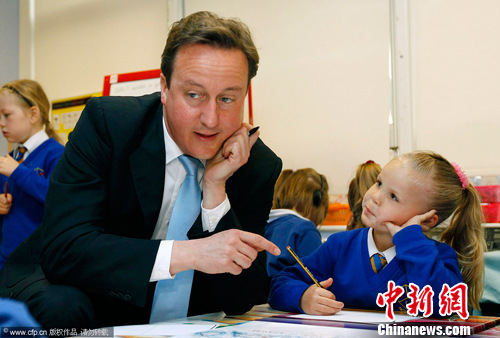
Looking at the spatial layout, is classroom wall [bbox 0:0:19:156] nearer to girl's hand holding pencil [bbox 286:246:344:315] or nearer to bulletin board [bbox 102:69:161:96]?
bulletin board [bbox 102:69:161:96]

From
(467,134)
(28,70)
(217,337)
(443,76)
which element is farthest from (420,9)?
(28,70)

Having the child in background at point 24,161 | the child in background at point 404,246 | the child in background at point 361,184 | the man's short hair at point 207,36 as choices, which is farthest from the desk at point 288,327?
the child in background at point 24,161

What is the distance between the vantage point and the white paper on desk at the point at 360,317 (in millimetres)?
1130

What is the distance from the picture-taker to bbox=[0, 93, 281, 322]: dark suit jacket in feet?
3.97

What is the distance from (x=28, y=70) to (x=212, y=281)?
3.98 metres

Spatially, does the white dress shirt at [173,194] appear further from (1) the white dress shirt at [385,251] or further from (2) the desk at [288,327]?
(1) the white dress shirt at [385,251]

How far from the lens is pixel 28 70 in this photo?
4.71 meters

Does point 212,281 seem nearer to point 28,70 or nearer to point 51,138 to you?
point 51,138

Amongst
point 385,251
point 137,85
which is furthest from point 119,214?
point 137,85

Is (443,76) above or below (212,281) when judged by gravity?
above

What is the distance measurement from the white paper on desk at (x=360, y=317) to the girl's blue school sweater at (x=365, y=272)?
0.40 ft

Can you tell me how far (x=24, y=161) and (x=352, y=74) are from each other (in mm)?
1977

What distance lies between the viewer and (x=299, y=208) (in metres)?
2.61

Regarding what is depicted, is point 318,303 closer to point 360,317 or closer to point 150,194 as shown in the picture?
point 360,317
